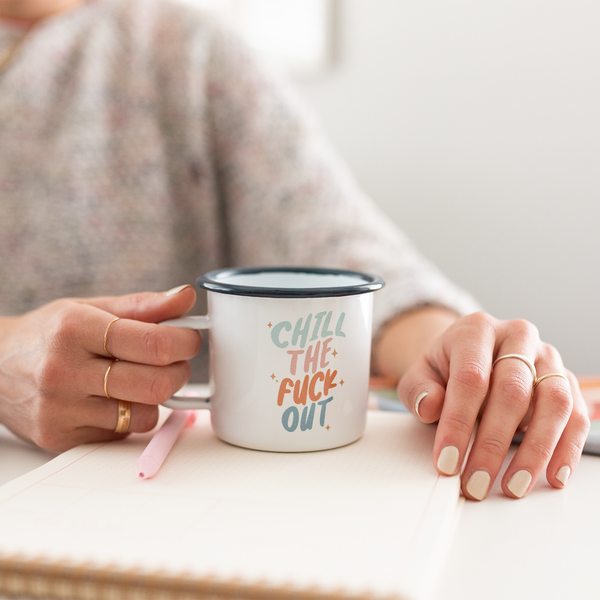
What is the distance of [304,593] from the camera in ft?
0.76

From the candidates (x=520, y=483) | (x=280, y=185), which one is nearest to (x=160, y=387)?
(x=520, y=483)

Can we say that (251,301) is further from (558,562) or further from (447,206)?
(447,206)

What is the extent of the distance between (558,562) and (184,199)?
776mm

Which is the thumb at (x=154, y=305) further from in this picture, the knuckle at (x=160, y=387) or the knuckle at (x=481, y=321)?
the knuckle at (x=481, y=321)

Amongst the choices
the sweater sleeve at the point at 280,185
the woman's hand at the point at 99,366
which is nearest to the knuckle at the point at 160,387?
the woman's hand at the point at 99,366

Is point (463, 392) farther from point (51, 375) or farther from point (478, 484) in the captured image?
point (51, 375)

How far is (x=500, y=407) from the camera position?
39 cm

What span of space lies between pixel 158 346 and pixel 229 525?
0.49 feet

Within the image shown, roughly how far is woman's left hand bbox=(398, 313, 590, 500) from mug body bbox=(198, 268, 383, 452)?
65mm

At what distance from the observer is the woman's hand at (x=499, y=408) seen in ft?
1.21

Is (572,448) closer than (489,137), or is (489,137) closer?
(572,448)

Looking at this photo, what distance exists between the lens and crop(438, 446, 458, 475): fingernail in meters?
0.36

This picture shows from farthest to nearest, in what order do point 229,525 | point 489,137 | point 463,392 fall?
point 489,137, point 463,392, point 229,525

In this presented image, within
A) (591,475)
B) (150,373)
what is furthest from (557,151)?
(150,373)
